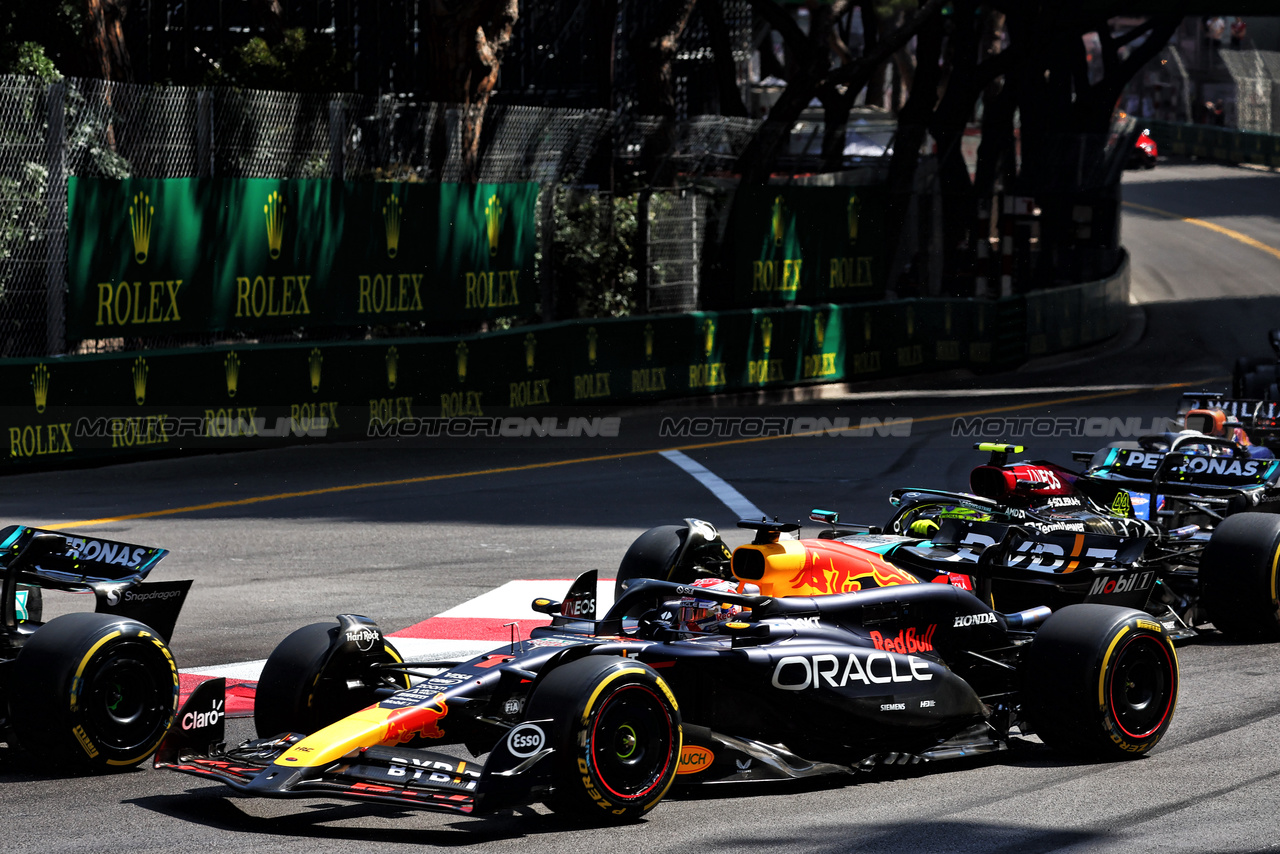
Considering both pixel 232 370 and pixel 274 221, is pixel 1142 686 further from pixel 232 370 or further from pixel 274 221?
pixel 274 221

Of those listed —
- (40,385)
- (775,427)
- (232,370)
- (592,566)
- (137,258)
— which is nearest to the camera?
(592,566)

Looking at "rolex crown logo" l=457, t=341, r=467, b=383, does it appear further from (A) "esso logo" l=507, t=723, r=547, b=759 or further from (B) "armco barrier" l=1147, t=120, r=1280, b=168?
(B) "armco barrier" l=1147, t=120, r=1280, b=168

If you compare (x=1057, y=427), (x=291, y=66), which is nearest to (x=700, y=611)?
(x=1057, y=427)

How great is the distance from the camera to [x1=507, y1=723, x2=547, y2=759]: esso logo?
5.92 m

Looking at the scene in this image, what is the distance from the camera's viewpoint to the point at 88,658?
666 centimetres

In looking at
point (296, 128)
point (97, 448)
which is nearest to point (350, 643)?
point (97, 448)

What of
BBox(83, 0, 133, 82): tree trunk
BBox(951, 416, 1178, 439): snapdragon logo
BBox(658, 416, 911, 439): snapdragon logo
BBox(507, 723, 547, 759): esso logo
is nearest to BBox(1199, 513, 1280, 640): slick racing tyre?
BBox(507, 723, 547, 759): esso logo

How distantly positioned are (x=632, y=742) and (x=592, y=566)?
232 inches

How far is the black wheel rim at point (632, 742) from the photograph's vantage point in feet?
20.0

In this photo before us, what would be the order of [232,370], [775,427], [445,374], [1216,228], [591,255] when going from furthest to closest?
[1216,228], [591,255], [775,427], [445,374], [232,370]

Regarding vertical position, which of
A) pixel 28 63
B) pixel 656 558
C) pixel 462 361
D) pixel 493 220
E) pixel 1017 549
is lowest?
pixel 656 558

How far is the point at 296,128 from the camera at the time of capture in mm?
18797

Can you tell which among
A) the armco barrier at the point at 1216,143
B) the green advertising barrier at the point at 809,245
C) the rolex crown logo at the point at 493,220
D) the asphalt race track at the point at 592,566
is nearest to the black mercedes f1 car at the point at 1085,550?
the asphalt race track at the point at 592,566

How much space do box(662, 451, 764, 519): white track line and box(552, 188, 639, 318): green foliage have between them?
15.6ft
